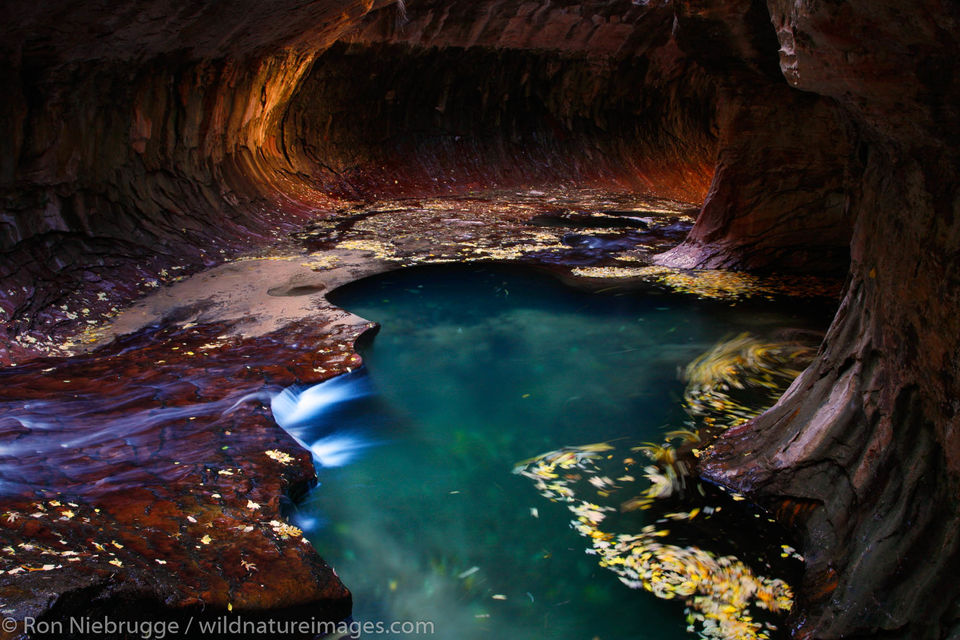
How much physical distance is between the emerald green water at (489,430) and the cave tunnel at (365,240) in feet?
0.86

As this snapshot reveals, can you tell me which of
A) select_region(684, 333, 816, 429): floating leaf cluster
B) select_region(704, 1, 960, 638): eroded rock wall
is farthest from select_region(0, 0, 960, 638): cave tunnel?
select_region(684, 333, 816, 429): floating leaf cluster

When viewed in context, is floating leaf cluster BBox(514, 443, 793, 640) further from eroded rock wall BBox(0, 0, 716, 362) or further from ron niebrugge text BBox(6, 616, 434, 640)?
eroded rock wall BBox(0, 0, 716, 362)

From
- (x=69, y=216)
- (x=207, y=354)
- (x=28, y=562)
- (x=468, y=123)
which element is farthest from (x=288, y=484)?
(x=468, y=123)

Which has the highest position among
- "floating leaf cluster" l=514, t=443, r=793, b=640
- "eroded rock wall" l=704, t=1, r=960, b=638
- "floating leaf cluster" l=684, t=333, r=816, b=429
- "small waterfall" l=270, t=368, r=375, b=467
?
"eroded rock wall" l=704, t=1, r=960, b=638

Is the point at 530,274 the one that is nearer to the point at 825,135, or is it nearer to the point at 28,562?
the point at 825,135

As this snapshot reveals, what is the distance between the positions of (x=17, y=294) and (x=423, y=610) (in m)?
3.84

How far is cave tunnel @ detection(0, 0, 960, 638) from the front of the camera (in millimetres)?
2164

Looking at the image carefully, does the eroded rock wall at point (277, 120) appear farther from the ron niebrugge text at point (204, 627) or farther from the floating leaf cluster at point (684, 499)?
the floating leaf cluster at point (684, 499)

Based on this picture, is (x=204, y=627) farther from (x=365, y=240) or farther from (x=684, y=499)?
(x=365, y=240)

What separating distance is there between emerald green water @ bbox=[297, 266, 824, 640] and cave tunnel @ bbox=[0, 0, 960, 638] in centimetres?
26

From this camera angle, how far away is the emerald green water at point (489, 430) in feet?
8.65

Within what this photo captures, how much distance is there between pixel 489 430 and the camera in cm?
395

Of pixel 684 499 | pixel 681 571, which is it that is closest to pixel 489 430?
pixel 684 499

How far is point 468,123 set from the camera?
500 inches
